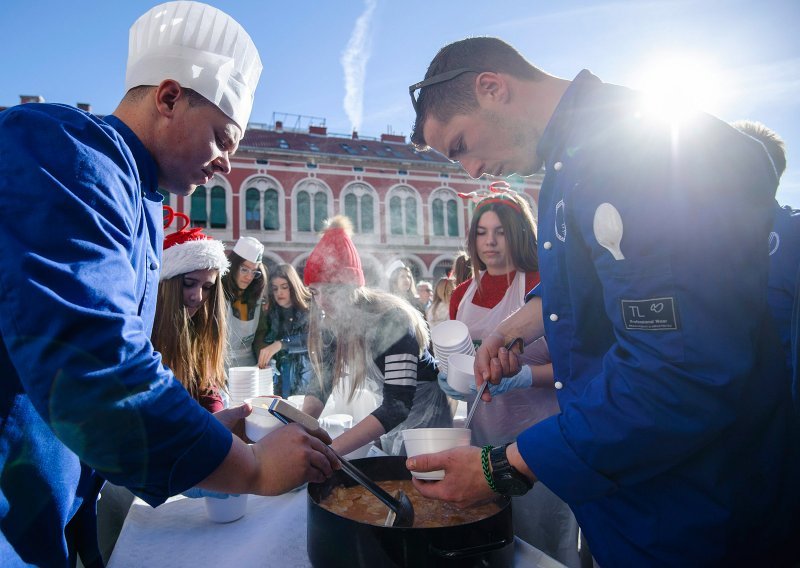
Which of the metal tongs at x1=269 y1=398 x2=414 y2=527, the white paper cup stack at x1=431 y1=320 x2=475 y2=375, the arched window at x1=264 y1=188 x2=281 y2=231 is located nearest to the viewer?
the metal tongs at x1=269 y1=398 x2=414 y2=527

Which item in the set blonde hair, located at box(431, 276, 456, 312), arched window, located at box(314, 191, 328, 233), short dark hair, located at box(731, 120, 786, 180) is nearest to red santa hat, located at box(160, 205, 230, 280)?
short dark hair, located at box(731, 120, 786, 180)

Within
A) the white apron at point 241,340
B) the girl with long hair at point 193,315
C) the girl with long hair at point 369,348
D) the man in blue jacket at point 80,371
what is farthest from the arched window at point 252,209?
the man in blue jacket at point 80,371

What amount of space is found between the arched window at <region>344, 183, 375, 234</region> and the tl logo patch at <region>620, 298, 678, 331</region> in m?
24.2

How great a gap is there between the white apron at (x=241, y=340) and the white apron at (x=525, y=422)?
2.95 meters

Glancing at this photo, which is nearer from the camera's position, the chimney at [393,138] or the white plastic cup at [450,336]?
the white plastic cup at [450,336]

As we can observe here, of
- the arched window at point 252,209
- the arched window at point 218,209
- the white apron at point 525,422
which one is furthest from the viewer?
the arched window at point 252,209

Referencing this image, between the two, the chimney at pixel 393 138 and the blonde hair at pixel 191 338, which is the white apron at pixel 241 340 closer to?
the blonde hair at pixel 191 338

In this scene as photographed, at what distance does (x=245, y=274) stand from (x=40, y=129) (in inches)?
193

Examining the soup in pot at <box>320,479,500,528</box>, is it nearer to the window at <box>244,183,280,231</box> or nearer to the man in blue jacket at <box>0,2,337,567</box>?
the man in blue jacket at <box>0,2,337,567</box>

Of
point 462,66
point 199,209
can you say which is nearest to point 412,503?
point 462,66

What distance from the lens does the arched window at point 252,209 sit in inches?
923

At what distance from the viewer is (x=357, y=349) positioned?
2.88 metres

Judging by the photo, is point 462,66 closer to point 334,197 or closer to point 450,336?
point 450,336

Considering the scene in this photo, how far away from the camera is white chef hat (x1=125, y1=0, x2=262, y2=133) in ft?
4.40
